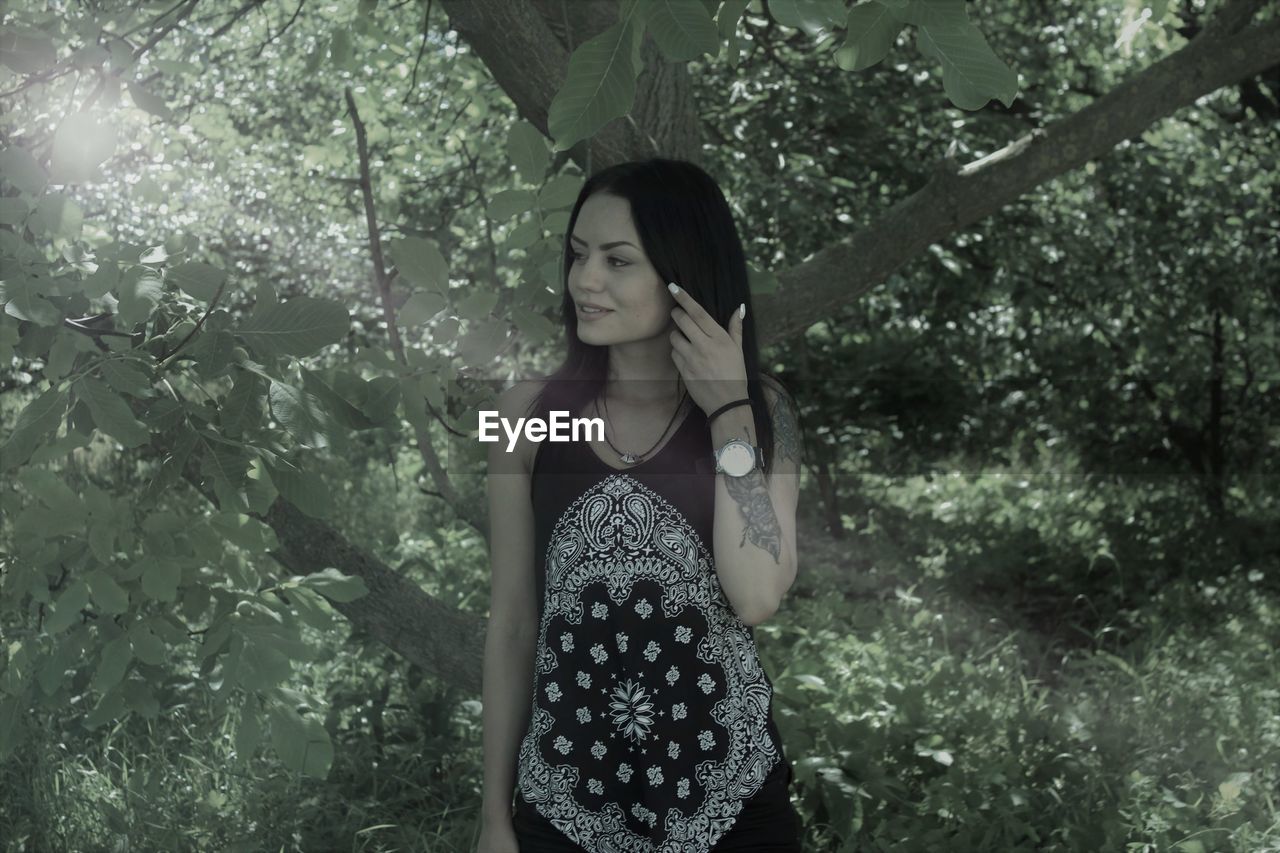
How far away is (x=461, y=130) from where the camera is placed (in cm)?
538

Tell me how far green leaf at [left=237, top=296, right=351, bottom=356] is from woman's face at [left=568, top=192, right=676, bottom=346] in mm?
438

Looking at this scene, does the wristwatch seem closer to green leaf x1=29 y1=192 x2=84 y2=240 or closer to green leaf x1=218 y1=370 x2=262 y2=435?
green leaf x1=218 y1=370 x2=262 y2=435

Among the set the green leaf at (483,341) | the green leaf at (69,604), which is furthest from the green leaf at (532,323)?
the green leaf at (69,604)

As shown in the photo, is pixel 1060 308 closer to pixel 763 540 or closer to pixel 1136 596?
pixel 1136 596

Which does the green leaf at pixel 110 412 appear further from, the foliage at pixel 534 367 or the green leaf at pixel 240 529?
the green leaf at pixel 240 529

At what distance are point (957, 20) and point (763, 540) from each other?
2.39ft

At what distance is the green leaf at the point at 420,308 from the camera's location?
8.04ft

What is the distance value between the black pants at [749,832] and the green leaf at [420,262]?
989 mm

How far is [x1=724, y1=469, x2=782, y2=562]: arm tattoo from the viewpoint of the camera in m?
1.84

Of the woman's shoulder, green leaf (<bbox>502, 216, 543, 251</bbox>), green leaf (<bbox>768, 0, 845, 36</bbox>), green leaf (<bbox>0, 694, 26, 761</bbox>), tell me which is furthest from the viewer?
green leaf (<bbox>502, 216, 543, 251</bbox>)

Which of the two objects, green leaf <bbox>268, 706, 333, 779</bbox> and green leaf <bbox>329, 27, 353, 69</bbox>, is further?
green leaf <bbox>329, 27, 353, 69</bbox>

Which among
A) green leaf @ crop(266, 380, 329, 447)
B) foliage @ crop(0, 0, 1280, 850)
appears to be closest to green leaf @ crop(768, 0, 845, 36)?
foliage @ crop(0, 0, 1280, 850)

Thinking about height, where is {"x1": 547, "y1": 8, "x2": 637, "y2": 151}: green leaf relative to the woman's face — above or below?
above

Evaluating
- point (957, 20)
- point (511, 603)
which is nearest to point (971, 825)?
point (511, 603)
